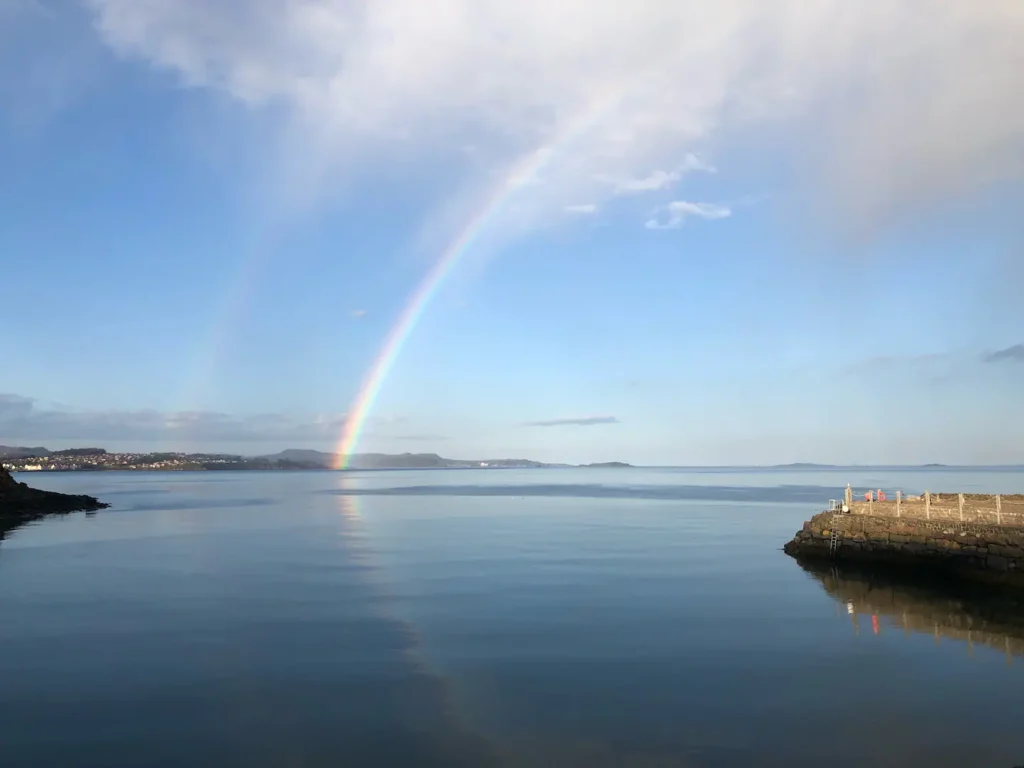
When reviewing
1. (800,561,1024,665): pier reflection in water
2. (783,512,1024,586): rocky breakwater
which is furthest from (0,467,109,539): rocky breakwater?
(800,561,1024,665): pier reflection in water

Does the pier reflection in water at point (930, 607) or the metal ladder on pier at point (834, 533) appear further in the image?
the metal ladder on pier at point (834, 533)

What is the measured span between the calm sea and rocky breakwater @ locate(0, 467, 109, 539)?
33.7 meters

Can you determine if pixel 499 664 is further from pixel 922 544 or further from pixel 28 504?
pixel 28 504

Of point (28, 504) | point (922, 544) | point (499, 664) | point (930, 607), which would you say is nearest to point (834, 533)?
point (922, 544)

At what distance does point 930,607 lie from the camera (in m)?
24.6

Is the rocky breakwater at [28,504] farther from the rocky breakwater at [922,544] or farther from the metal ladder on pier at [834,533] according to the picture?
the metal ladder on pier at [834,533]

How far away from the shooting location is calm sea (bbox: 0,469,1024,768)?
1298 cm

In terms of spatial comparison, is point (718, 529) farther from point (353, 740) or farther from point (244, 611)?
point (353, 740)

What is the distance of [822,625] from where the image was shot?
22516 mm

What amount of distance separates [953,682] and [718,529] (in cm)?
3869

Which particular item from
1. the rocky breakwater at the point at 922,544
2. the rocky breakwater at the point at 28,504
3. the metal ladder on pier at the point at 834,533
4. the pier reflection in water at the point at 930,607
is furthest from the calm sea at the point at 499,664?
the rocky breakwater at the point at 28,504

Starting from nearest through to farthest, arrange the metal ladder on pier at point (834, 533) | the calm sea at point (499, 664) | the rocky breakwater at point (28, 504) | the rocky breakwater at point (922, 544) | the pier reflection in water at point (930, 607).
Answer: the calm sea at point (499, 664) → the pier reflection in water at point (930, 607) → the rocky breakwater at point (922, 544) → the metal ladder on pier at point (834, 533) → the rocky breakwater at point (28, 504)

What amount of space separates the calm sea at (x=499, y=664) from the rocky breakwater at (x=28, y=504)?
3371 centimetres

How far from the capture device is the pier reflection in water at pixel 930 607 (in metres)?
21.0
